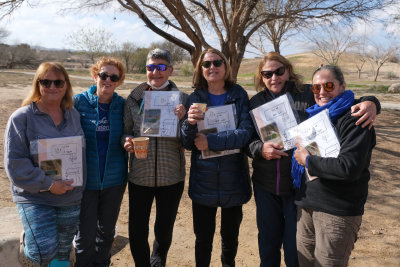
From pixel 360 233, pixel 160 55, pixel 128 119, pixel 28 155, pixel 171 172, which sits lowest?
pixel 360 233

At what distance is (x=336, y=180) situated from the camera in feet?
7.30

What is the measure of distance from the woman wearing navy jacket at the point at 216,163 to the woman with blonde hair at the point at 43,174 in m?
0.98

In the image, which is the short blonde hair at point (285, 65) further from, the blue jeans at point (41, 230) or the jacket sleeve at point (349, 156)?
the blue jeans at point (41, 230)

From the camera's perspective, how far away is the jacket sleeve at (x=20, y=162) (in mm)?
2305

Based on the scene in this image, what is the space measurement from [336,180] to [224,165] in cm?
91

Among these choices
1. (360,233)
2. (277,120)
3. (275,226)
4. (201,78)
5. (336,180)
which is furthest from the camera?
(360,233)

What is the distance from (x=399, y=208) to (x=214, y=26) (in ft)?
19.2

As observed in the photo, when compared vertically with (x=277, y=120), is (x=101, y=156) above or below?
below

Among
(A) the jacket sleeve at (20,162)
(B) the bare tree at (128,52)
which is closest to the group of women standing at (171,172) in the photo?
(A) the jacket sleeve at (20,162)

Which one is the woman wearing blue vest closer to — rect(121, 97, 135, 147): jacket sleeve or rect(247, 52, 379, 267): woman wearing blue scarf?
rect(121, 97, 135, 147): jacket sleeve

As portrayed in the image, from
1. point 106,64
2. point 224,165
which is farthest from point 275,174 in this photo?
point 106,64

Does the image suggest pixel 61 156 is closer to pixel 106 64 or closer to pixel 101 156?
pixel 101 156

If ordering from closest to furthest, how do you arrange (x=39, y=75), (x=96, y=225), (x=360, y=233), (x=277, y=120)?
1. (x=39, y=75)
2. (x=277, y=120)
3. (x=96, y=225)
4. (x=360, y=233)

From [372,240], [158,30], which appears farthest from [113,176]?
[158,30]
